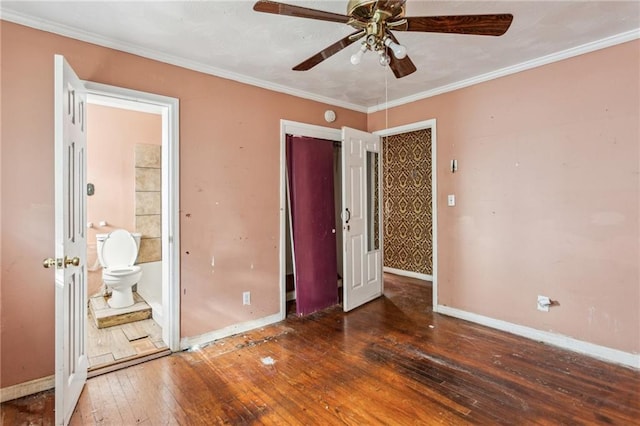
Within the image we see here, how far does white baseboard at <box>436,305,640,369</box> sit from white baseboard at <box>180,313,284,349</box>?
1934 mm

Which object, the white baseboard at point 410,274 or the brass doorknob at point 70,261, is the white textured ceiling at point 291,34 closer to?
the brass doorknob at point 70,261

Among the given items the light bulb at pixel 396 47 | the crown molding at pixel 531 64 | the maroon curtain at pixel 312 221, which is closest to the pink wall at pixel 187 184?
the maroon curtain at pixel 312 221

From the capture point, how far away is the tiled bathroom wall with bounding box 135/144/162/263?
4141mm

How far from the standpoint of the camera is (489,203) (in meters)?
3.23

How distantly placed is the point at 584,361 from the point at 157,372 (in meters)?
3.26

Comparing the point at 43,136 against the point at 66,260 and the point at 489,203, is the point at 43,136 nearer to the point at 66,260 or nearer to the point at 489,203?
the point at 66,260

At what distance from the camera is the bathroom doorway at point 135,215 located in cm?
275

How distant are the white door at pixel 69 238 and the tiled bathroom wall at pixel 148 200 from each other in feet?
6.51

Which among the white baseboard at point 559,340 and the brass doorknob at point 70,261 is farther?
the white baseboard at point 559,340

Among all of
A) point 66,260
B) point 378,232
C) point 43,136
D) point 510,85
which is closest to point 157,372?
point 66,260

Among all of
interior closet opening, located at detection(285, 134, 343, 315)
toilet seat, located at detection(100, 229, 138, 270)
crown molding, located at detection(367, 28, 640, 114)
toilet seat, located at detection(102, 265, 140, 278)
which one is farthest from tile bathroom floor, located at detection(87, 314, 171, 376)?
crown molding, located at detection(367, 28, 640, 114)

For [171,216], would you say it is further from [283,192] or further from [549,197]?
[549,197]

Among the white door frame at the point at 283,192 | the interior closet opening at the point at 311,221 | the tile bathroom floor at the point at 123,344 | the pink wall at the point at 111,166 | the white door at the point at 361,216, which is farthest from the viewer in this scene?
the pink wall at the point at 111,166

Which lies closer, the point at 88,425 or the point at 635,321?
the point at 88,425
